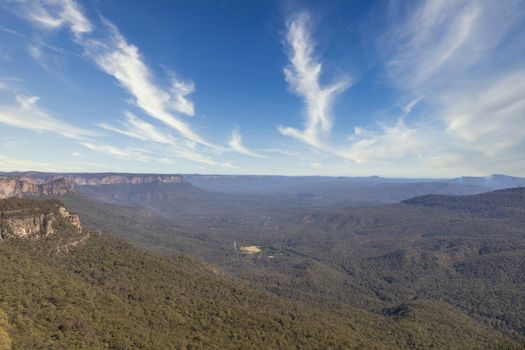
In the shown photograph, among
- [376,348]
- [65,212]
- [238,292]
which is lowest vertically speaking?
[376,348]

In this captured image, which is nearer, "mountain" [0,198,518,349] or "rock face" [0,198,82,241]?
"mountain" [0,198,518,349]

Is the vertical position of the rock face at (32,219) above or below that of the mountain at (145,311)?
above

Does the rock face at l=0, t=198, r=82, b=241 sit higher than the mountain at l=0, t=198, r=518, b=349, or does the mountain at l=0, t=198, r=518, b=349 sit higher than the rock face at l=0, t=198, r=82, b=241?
the rock face at l=0, t=198, r=82, b=241

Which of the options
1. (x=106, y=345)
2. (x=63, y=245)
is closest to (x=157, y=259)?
(x=63, y=245)

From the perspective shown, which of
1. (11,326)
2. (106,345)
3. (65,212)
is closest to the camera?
(11,326)

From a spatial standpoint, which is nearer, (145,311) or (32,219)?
(145,311)

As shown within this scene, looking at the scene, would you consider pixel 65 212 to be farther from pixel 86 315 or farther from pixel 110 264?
pixel 86 315

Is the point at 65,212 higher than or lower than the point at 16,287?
higher

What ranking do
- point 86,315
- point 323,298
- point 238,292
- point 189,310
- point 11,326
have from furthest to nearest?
point 323,298, point 238,292, point 189,310, point 86,315, point 11,326
